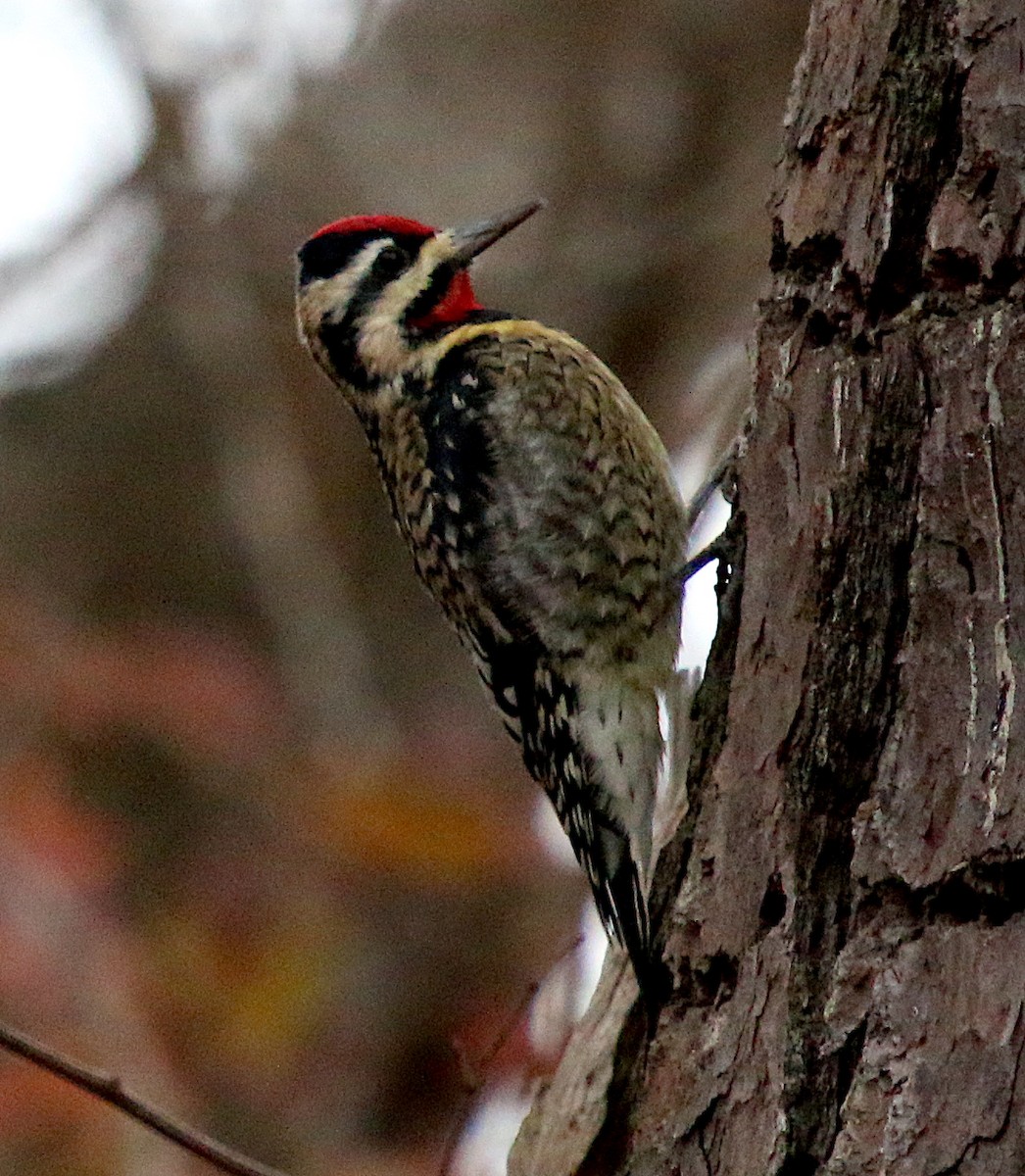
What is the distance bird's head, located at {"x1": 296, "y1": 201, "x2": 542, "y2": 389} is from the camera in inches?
187

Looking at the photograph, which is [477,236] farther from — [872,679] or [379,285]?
[872,679]

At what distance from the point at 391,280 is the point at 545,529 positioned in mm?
929

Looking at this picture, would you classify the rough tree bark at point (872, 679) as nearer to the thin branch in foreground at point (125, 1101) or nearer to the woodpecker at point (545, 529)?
the thin branch in foreground at point (125, 1101)

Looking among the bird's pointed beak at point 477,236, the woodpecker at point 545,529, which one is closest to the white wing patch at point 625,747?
the woodpecker at point 545,529

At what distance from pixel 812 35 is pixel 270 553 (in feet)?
16.4

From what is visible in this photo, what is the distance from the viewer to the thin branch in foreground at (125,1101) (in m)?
2.53

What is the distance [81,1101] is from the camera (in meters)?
6.98

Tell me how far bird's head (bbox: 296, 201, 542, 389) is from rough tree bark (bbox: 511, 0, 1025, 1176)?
1.79 metres

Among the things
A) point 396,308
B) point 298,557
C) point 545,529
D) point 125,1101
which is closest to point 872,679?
point 125,1101

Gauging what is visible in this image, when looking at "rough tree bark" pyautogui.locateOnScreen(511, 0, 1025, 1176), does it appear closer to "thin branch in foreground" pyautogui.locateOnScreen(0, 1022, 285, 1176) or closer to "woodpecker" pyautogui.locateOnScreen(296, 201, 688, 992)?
"thin branch in foreground" pyautogui.locateOnScreen(0, 1022, 285, 1176)

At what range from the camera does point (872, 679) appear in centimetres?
268

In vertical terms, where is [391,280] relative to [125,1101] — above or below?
above

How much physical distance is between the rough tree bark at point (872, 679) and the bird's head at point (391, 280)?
1794 mm

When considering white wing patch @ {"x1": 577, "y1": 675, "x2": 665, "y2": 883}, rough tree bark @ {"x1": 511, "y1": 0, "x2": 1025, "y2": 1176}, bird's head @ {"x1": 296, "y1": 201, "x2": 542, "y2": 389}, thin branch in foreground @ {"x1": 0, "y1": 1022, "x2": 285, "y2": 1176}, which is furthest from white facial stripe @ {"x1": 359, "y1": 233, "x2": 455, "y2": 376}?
thin branch in foreground @ {"x1": 0, "y1": 1022, "x2": 285, "y2": 1176}
